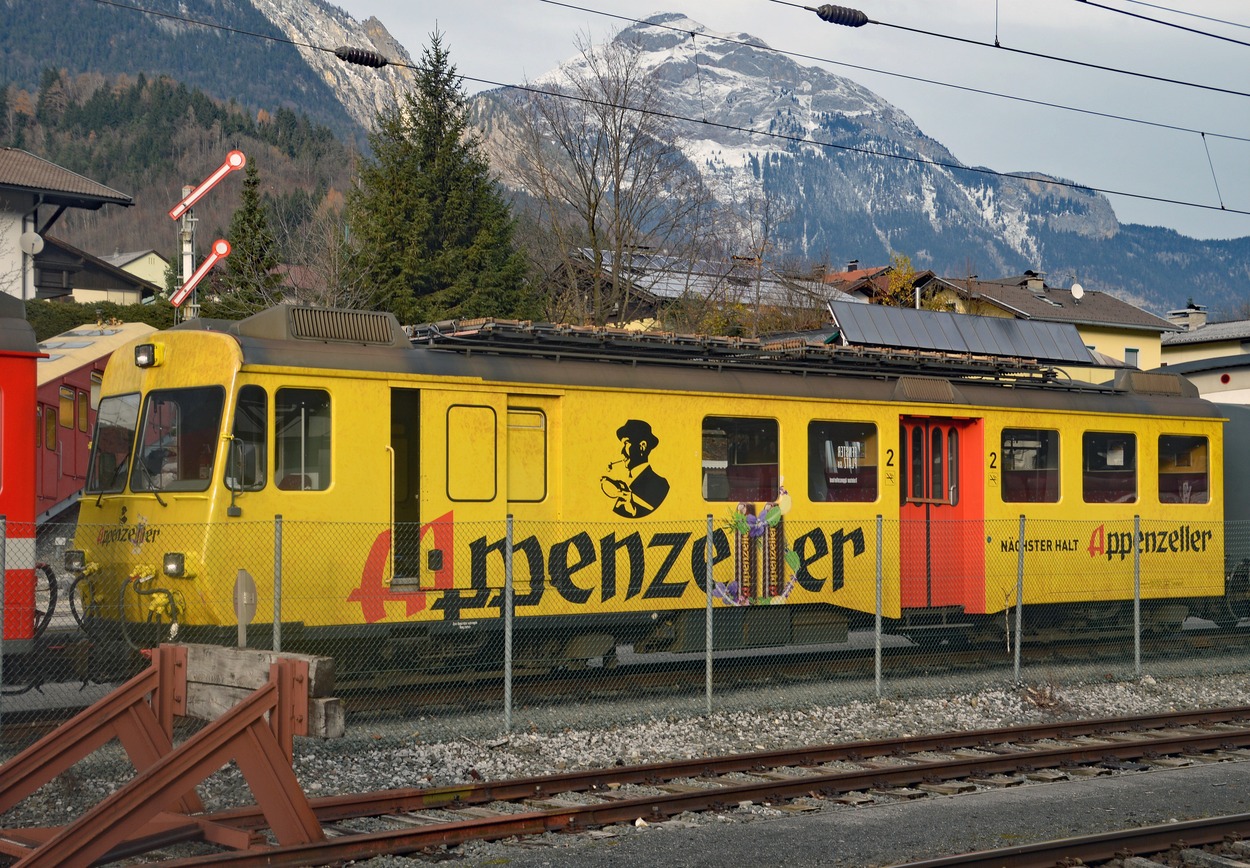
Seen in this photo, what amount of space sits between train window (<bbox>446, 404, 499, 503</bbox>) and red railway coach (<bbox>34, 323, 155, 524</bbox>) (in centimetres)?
1273

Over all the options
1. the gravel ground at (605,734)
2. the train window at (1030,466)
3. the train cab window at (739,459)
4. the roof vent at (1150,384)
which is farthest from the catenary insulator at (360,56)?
the roof vent at (1150,384)

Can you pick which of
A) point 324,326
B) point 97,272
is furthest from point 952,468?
point 97,272

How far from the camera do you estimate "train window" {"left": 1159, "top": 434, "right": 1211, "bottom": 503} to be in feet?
59.5

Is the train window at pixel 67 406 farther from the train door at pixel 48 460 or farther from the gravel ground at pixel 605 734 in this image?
the gravel ground at pixel 605 734

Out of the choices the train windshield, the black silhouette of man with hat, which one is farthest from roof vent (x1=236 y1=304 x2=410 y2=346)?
the black silhouette of man with hat

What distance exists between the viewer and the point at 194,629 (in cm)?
1130

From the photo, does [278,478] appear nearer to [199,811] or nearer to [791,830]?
[199,811]

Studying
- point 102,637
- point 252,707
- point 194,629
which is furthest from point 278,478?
point 252,707

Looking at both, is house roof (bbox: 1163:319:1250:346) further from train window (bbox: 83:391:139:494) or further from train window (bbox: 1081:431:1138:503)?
train window (bbox: 83:391:139:494)

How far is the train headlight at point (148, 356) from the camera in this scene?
12344mm

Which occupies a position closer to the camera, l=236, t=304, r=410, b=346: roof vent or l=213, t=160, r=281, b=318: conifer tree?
l=236, t=304, r=410, b=346: roof vent

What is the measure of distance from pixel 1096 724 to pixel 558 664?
515 centimetres

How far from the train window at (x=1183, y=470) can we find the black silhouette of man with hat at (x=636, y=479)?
316 inches

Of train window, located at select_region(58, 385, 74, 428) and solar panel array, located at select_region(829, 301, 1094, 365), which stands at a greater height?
solar panel array, located at select_region(829, 301, 1094, 365)
